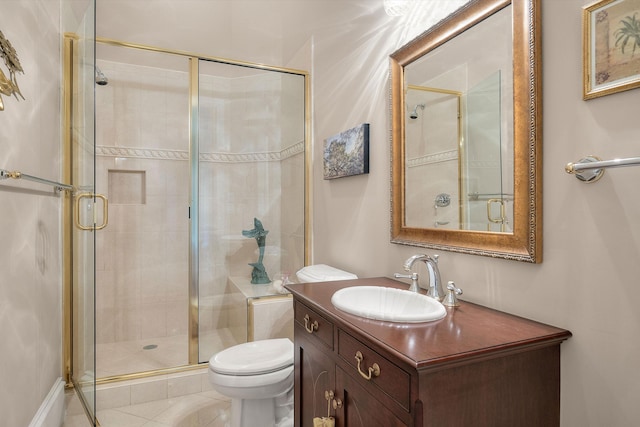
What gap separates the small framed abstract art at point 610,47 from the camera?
83cm

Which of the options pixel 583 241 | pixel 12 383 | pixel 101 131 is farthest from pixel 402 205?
pixel 101 131

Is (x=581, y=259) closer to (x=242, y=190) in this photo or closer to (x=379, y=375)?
(x=379, y=375)

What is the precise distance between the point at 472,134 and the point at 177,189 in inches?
99.9

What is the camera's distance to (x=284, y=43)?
119 inches

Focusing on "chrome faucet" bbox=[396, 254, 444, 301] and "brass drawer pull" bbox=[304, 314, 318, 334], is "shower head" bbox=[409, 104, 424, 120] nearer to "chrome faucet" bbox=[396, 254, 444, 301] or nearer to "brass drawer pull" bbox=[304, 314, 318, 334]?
"chrome faucet" bbox=[396, 254, 444, 301]

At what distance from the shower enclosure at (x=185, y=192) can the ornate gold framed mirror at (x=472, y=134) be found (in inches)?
48.4

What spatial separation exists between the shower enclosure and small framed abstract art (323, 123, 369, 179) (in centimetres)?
44

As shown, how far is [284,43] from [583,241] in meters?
2.78

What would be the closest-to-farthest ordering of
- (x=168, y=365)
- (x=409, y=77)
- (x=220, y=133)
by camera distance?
(x=409, y=77)
(x=168, y=365)
(x=220, y=133)

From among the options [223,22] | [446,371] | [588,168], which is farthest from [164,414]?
[223,22]

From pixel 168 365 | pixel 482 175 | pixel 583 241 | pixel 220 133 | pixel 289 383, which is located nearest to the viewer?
pixel 583 241

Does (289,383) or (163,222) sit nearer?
(289,383)

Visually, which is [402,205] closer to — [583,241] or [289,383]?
[583,241]

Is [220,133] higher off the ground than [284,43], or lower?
lower
